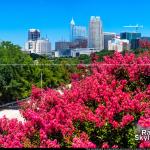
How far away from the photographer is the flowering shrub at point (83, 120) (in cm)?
543

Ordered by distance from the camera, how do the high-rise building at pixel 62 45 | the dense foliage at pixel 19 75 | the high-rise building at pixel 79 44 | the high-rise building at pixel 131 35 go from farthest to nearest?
the high-rise building at pixel 62 45, the high-rise building at pixel 79 44, the high-rise building at pixel 131 35, the dense foliage at pixel 19 75

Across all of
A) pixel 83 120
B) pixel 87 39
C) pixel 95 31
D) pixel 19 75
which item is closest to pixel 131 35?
pixel 19 75

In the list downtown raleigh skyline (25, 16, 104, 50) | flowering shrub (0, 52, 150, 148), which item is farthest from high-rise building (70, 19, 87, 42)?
flowering shrub (0, 52, 150, 148)

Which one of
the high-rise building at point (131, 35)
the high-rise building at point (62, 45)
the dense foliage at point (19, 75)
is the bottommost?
the dense foliage at point (19, 75)

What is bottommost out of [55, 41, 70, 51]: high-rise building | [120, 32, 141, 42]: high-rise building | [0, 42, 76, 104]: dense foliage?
[0, 42, 76, 104]: dense foliage

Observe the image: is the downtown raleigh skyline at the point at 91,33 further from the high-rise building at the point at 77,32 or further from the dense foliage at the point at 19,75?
the dense foliage at the point at 19,75

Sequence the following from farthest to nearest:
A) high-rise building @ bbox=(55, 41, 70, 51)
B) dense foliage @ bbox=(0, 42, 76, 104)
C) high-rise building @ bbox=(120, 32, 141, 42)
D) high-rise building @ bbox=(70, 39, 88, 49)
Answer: high-rise building @ bbox=(55, 41, 70, 51) → high-rise building @ bbox=(70, 39, 88, 49) → high-rise building @ bbox=(120, 32, 141, 42) → dense foliage @ bbox=(0, 42, 76, 104)

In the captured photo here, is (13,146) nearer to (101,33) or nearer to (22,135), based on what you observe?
(22,135)

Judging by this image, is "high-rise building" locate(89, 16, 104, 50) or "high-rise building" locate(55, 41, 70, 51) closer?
"high-rise building" locate(89, 16, 104, 50)

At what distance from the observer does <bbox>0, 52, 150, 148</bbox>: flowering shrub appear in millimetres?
5430

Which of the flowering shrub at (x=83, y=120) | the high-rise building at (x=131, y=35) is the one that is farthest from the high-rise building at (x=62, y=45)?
the flowering shrub at (x=83, y=120)

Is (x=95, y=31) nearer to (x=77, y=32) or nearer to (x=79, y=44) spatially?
(x=77, y=32)

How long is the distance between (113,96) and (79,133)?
31.8 inches

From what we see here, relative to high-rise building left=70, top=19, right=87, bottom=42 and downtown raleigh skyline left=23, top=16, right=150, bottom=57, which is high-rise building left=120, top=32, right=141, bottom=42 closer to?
downtown raleigh skyline left=23, top=16, right=150, bottom=57
